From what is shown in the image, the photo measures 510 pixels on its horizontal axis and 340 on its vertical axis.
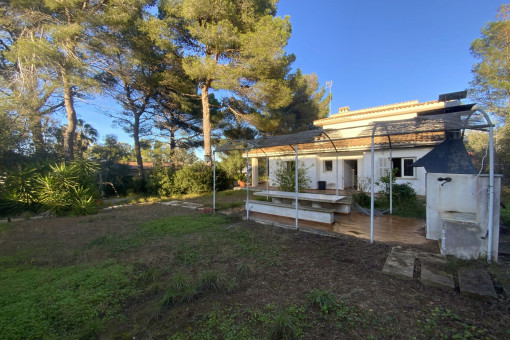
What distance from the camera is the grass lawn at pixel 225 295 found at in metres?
2.05

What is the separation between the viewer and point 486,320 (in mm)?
2105

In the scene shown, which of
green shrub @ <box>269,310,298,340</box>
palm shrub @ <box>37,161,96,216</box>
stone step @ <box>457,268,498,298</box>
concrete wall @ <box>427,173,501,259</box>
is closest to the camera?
green shrub @ <box>269,310,298,340</box>

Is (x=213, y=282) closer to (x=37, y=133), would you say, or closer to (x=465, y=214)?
(x=465, y=214)

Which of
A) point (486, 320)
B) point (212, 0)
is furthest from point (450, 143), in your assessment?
point (212, 0)

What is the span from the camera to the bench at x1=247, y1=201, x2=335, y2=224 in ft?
18.2

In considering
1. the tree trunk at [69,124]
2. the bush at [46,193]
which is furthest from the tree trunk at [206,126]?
the tree trunk at [69,124]

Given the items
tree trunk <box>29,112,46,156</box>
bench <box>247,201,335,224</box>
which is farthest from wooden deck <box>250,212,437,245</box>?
tree trunk <box>29,112,46,156</box>

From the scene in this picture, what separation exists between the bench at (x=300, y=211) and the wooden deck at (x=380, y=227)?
199 mm

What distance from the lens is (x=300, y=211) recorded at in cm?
591

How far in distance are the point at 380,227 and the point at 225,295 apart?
14.8 ft

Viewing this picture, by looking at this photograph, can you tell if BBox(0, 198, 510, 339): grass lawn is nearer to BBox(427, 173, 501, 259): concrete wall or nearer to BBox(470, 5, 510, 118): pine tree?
BBox(427, 173, 501, 259): concrete wall

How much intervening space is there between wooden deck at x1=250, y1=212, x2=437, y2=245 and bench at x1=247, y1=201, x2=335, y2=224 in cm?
20

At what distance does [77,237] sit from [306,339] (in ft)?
19.4

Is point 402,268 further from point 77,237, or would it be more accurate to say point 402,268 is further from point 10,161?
point 10,161
